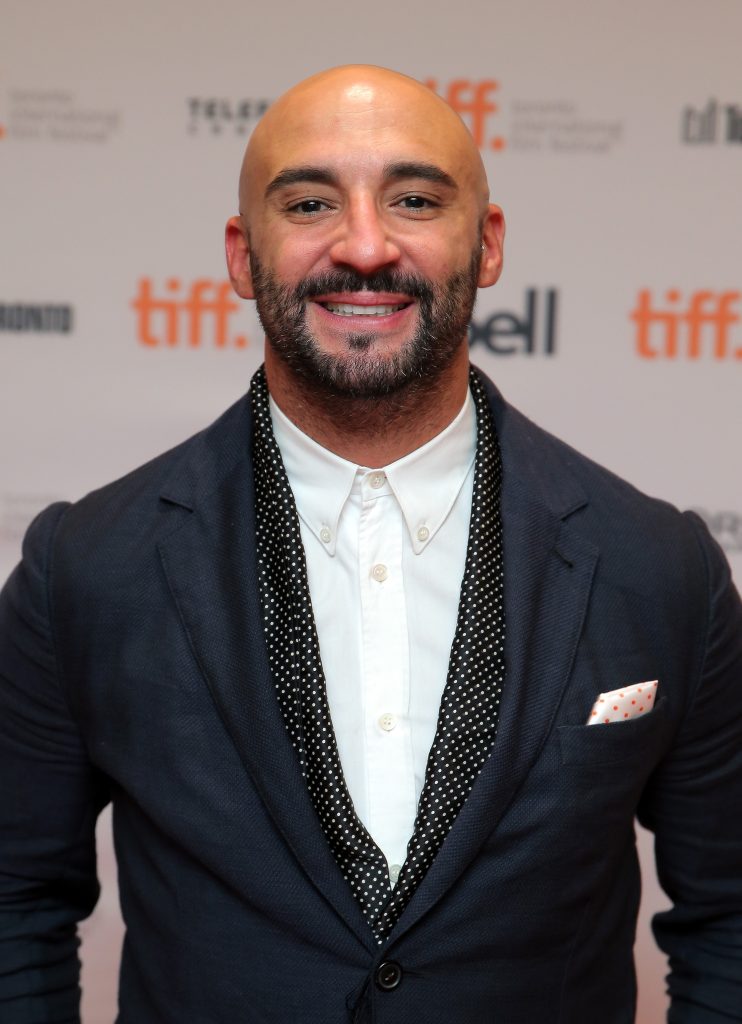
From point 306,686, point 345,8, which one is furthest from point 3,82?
point 306,686

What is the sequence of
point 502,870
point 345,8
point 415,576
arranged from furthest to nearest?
point 345,8, point 415,576, point 502,870

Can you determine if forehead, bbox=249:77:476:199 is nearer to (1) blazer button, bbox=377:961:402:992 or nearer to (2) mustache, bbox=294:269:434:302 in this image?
(2) mustache, bbox=294:269:434:302

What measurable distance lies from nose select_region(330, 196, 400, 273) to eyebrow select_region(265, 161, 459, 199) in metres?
0.04

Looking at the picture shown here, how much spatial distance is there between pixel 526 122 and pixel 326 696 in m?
1.29

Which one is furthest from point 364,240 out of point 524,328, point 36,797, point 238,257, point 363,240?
point 524,328

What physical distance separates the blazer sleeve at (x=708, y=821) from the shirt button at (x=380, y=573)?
33 centimetres

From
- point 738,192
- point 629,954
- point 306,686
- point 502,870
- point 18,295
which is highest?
point 738,192

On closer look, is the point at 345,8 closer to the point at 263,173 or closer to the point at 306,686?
the point at 263,173

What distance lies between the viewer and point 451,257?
1.34 metres

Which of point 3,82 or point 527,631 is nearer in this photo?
point 527,631

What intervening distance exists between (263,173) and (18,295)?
1.06 meters

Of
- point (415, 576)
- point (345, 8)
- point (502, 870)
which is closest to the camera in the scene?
point (502, 870)

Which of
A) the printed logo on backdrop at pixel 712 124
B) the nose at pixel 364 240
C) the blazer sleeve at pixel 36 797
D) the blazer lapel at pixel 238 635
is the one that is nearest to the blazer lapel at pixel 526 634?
the blazer lapel at pixel 238 635

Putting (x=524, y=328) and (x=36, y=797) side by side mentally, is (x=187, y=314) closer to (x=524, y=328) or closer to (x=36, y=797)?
(x=524, y=328)
